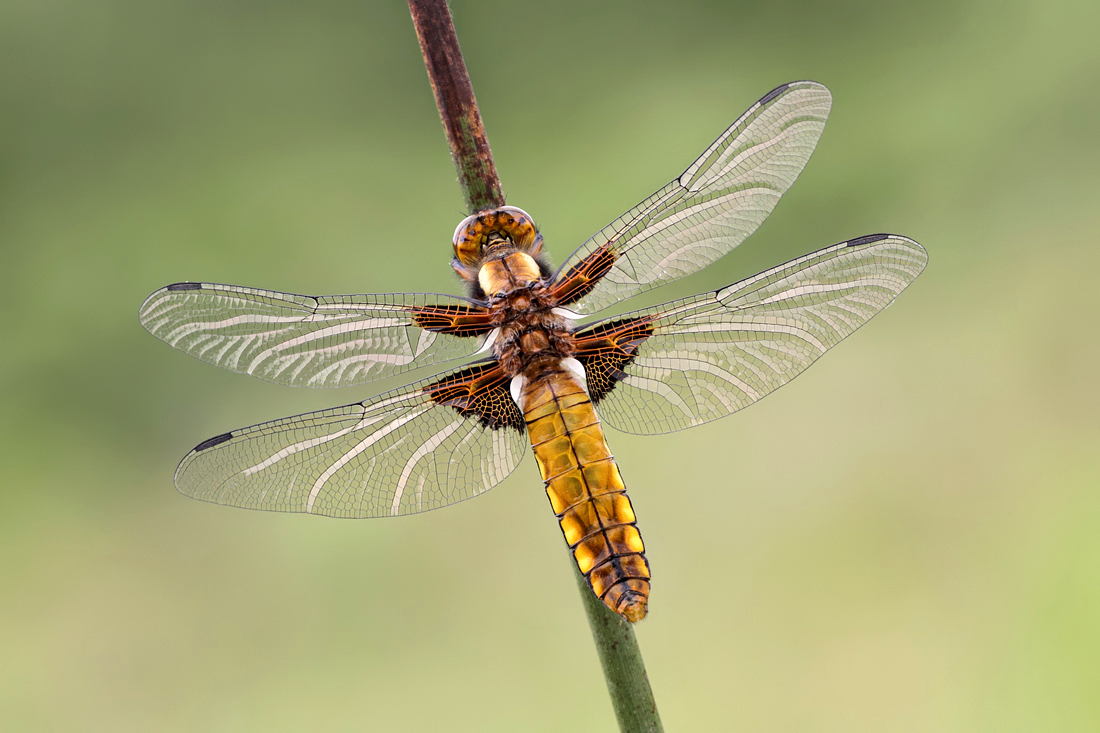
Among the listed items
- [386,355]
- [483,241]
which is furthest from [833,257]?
[386,355]

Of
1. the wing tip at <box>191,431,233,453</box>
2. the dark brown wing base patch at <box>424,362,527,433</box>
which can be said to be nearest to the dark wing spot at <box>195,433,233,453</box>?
the wing tip at <box>191,431,233,453</box>

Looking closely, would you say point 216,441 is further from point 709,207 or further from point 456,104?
point 709,207

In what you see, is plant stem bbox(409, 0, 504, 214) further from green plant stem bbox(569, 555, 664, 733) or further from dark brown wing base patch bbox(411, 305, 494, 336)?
green plant stem bbox(569, 555, 664, 733)

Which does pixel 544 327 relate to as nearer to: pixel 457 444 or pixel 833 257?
pixel 457 444

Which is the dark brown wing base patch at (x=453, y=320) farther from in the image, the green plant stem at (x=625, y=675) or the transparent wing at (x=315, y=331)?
the green plant stem at (x=625, y=675)

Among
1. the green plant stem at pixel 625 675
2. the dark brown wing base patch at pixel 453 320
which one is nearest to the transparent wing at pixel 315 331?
the dark brown wing base patch at pixel 453 320
